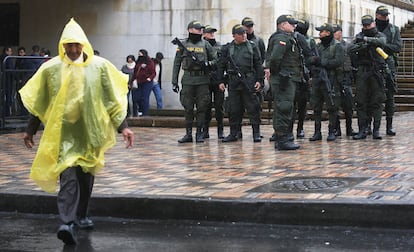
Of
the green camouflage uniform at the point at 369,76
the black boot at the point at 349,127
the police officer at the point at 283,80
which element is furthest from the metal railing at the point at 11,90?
the green camouflage uniform at the point at 369,76

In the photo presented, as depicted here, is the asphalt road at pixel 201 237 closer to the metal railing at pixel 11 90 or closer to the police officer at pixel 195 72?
the police officer at pixel 195 72

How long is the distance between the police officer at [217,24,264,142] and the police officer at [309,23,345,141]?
36.1 inches

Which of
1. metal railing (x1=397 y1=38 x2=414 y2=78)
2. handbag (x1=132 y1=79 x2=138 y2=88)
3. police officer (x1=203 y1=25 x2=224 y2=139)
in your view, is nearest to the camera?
police officer (x1=203 y1=25 x2=224 y2=139)

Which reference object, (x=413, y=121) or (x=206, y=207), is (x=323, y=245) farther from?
(x=413, y=121)

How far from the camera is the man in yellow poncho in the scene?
267 inches

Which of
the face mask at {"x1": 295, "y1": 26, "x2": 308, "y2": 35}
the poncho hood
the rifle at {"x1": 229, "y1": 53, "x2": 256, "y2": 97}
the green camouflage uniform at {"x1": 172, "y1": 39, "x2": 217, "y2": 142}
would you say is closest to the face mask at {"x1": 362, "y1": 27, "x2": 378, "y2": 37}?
the face mask at {"x1": 295, "y1": 26, "x2": 308, "y2": 35}

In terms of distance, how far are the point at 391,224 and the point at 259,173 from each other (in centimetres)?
265

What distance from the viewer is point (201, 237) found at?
6.86 meters

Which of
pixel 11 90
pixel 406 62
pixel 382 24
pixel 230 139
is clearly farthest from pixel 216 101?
pixel 406 62

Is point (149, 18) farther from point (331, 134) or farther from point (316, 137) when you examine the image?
point (331, 134)

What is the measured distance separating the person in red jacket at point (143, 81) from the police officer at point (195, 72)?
16.7ft

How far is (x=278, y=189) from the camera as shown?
8086 mm

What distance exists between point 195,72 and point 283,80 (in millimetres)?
2187

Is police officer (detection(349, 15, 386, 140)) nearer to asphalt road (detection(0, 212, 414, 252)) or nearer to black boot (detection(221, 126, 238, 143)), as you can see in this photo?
black boot (detection(221, 126, 238, 143))
